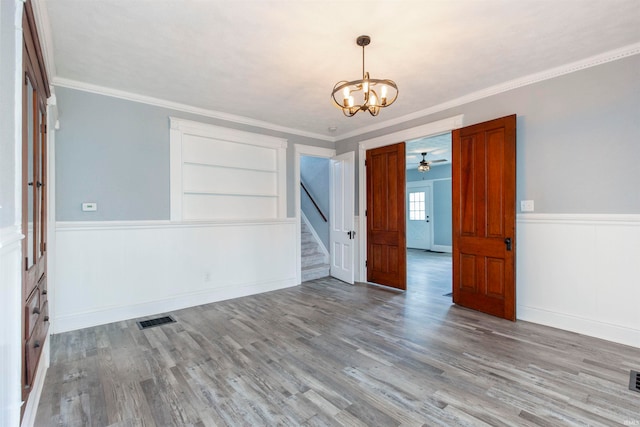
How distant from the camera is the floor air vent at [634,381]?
2146mm

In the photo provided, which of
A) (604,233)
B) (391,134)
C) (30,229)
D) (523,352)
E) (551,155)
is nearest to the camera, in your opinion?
(30,229)

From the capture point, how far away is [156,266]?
3.87 metres

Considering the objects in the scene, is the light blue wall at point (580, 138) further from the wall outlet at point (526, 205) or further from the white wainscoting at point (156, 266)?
the white wainscoting at point (156, 266)

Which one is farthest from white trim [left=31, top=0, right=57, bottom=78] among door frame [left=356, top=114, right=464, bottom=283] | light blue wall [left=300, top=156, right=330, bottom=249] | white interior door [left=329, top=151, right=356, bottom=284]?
light blue wall [left=300, top=156, right=330, bottom=249]

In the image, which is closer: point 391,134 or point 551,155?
point 551,155

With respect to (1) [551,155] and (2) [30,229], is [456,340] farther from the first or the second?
(2) [30,229]

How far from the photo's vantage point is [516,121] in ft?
11.4

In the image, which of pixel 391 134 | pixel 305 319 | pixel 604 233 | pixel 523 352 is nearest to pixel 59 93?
pixel 305 319

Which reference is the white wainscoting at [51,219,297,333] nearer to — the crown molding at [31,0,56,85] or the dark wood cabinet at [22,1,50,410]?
the dark wood cabinet at [22,1,50,410]

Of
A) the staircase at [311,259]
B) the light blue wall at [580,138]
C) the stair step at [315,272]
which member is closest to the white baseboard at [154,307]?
the stair step at [315,272]

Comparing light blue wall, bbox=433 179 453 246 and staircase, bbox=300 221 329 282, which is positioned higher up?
light blue wall, bbox=433 179 453 246

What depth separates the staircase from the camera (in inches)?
223

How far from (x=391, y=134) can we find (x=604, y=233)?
9.39 feet

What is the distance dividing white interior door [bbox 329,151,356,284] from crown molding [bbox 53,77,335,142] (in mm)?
762
